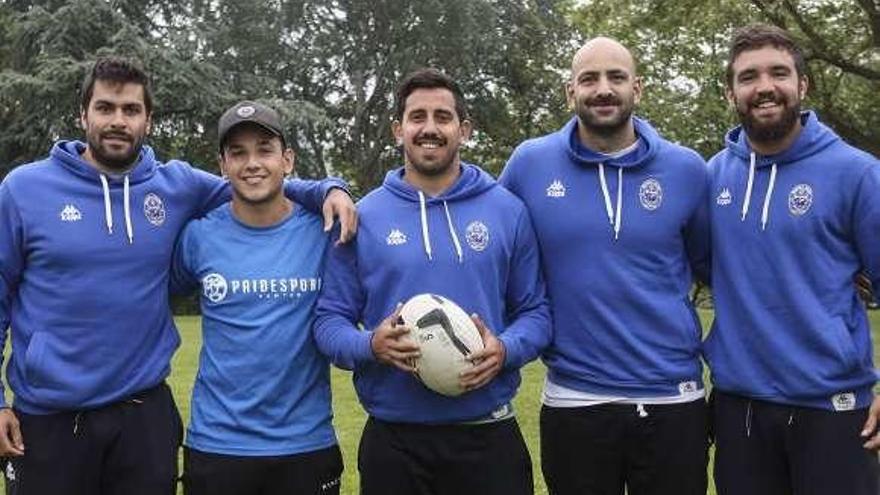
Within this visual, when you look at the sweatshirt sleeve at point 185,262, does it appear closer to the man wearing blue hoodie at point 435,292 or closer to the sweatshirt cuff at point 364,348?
the man wearing blue hoodie at point 435,292

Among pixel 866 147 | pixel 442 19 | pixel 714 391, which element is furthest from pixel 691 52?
pixel 714 391

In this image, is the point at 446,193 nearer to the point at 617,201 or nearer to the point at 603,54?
the point at 617,201

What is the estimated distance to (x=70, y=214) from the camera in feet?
15.8

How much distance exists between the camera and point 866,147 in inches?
836

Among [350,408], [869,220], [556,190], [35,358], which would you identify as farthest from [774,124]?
[350,408]

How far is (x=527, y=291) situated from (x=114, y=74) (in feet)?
7.10

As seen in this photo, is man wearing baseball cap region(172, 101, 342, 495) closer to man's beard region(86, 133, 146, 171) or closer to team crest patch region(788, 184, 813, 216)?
man's beard region(86, 133, 146, 171)

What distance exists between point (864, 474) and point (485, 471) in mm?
1661

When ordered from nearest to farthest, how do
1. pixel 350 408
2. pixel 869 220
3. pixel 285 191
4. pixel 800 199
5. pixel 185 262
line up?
pixel 869 220, pixel 800 199, pixel 185 262, pixel 285 191, pixel 350 408

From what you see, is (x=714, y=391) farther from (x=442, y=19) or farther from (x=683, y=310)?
(x=442, y=19)

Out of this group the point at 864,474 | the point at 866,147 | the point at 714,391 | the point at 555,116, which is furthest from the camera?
the point at 555,116

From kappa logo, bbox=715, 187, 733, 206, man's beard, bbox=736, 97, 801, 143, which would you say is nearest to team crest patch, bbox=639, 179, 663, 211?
kappa logo, bbox=715, 187, 733, 206

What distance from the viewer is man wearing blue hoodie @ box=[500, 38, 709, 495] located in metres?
4.83

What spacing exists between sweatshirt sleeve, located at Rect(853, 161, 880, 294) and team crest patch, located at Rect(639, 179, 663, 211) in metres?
0.85
